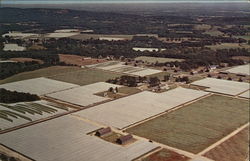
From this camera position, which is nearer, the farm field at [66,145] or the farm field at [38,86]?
the farm field at [66,145]

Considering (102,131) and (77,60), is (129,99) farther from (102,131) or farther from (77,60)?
(77,60)

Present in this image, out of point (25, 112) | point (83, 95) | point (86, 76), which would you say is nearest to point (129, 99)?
point (83, 95)

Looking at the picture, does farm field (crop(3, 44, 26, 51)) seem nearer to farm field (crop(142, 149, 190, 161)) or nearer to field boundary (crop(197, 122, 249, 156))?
farm field (crop(142, 149, 190, 161))

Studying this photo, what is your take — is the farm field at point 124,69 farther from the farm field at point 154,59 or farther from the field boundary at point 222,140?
the field boundary at point 222,140

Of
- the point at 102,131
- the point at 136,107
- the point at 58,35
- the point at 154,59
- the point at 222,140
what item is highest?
the point at 58,35

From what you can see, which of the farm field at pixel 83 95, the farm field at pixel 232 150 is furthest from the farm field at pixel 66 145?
the farm field at pixel 83 95

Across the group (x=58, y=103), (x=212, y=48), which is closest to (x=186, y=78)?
(x=58, y=103)
